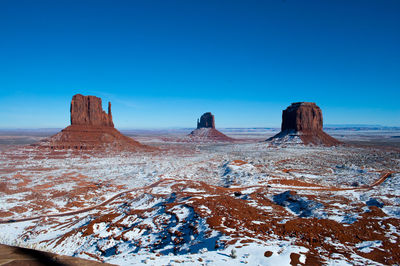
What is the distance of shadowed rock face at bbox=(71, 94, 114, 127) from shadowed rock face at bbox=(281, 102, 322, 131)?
83063mm

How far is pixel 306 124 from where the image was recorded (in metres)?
92.1

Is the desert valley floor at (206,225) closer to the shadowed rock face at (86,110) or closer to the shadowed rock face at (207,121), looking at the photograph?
the shadowed rock face at (86,110)

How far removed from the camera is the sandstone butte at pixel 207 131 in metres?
140

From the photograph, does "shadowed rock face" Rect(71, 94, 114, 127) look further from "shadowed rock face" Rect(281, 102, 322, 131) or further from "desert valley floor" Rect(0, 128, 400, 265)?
"shadowed rock face" Rect(281, 102, 322, 131)

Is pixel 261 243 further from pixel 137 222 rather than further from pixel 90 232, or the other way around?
pixel 90 232

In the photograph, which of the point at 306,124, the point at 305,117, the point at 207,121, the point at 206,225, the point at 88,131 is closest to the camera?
the point at 206,225

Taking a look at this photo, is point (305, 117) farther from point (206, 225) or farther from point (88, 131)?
point (206, 225)

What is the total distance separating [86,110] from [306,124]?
302ft

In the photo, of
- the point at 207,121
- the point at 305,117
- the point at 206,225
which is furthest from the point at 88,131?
the point at 207,121

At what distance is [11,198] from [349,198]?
35.0 metres

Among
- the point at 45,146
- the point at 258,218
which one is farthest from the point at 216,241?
the point at 45,146

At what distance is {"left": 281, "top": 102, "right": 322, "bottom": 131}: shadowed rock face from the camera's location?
91.9 meters

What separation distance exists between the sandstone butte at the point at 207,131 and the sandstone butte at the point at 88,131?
72605mm

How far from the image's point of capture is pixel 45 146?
62.0m
